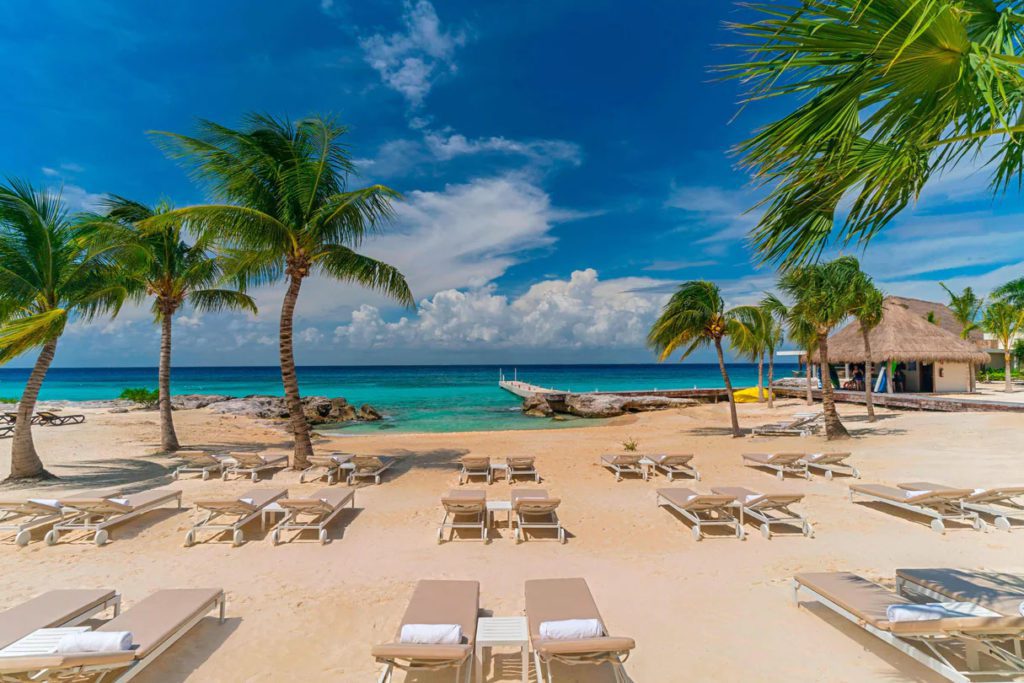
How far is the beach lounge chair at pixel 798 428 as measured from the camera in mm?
16391

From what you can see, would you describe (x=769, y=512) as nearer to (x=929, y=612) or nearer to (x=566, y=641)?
(x=929, y=612)

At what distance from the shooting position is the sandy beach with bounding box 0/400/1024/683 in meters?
3.77

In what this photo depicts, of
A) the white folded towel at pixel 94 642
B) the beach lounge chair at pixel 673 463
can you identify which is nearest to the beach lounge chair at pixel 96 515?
the white folded towel at pixel 94 642

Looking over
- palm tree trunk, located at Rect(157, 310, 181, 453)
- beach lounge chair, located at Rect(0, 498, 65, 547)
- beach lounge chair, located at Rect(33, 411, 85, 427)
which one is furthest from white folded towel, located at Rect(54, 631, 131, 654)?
beach lounge chair, located at Rect(33, 411, 85, 427)

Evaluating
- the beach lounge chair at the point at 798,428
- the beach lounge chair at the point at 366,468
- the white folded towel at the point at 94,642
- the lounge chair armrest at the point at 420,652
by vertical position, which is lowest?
the beach lounge chair at the point at 798,428

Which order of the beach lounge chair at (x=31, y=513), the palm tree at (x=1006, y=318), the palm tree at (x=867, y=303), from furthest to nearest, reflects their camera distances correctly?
the palm tree at (x=1006, y=318) < the palm tree at (x=867, y=303) < the beach lounge chair at (x=31, y=513)

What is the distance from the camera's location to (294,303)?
11.2 metres

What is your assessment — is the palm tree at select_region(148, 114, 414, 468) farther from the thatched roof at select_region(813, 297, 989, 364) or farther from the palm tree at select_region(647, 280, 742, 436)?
the thatched roof at select_region(813, 297, 989, 364)

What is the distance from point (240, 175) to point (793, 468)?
1463 cm

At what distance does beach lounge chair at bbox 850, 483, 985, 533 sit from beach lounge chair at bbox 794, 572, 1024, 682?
3833 millimetres

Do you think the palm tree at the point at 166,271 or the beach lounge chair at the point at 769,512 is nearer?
the beach lounge chair at the point at 769,512

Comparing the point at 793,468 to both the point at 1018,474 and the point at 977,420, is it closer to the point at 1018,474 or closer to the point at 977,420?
the point at 1018,474

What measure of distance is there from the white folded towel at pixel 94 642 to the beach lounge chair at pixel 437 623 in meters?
1.82

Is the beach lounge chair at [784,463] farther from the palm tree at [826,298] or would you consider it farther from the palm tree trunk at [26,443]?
the palm tree trunk at [26,443]
